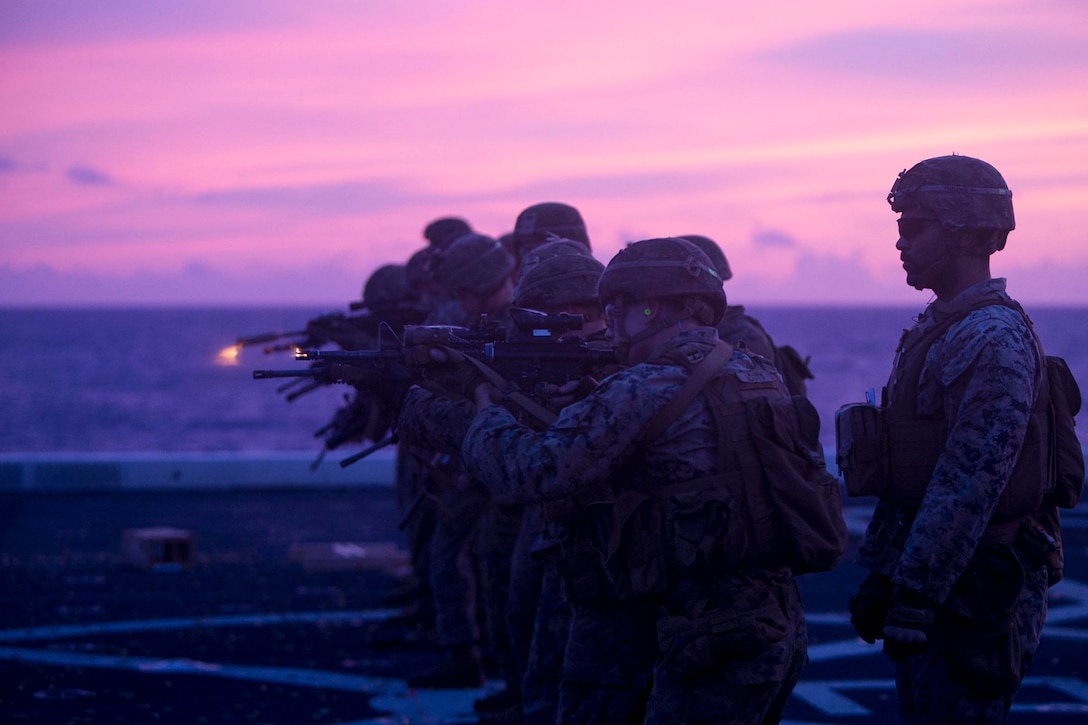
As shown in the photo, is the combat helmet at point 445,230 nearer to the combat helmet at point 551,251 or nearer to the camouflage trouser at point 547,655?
the combat helmet at point 551,251

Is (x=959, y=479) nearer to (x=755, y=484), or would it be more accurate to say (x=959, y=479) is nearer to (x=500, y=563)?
(x=755, y=484)

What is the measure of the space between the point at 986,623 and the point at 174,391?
7803 cm

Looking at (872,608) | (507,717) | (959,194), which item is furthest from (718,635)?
(507,717)

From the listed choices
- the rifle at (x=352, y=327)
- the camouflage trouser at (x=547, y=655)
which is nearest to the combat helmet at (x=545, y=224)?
the rifle at (x=352, y=327)

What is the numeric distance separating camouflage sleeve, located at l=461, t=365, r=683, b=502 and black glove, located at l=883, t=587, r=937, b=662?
0.92m

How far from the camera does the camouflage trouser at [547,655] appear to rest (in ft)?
18.4

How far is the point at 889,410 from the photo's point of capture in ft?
15.6

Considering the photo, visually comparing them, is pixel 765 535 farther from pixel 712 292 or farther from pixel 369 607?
pixel 369 607

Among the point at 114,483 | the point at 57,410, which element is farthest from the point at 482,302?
the point at 57,410

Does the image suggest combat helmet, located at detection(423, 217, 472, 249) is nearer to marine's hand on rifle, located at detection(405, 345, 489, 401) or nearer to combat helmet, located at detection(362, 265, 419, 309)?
combat helmet, located at detection(362, 265, 419, 309)

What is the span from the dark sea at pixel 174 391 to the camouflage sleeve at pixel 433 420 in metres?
22.0

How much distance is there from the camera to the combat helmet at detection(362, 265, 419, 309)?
34.1 feet

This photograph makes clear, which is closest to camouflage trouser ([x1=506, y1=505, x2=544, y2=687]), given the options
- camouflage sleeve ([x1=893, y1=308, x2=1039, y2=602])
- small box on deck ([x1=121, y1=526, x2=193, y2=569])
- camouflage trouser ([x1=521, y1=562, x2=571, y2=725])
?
camouflage trouser ([x1=521, y1=562, x2=571, y2=725])

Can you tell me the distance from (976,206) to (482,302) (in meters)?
3.33
